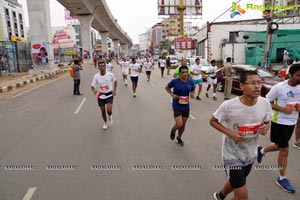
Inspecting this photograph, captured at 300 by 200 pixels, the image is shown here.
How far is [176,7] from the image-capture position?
35.3 meters


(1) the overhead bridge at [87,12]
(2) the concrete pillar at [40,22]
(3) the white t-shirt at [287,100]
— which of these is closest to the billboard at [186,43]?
(1) the overhead bridge at [87,12]

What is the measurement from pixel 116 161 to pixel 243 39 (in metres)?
26.2

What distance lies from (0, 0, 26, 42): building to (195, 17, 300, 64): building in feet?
116

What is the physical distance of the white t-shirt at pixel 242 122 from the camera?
2521mm

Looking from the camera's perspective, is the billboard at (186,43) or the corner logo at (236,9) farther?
the billboard at (186,43)

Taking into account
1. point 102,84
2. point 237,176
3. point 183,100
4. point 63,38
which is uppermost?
point 63,38

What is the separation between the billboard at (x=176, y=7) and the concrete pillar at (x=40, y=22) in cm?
1631

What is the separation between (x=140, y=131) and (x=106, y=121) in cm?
106

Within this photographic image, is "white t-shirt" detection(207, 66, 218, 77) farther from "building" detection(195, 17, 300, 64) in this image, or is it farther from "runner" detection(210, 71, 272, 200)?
"building" detection(195, 17, 300, 64)

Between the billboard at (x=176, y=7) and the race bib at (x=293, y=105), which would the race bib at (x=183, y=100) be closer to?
the race bib at (x=293, y=105)

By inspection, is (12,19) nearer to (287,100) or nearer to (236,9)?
(236,9)

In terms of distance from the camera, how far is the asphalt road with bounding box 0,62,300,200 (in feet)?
11.6

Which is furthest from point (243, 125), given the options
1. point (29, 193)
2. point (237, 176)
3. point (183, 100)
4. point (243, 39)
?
point (243, 39)

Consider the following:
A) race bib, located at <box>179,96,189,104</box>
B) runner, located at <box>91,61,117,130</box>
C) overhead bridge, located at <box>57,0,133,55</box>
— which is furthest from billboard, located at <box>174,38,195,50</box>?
race bib, located at <box>179,96,189,104</box>
